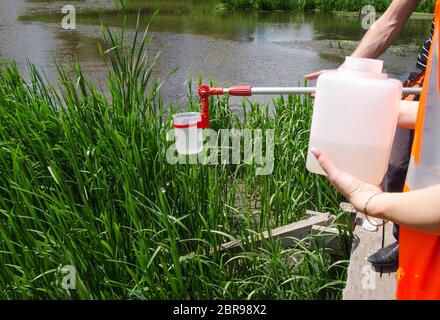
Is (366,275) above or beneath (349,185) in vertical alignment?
beneath

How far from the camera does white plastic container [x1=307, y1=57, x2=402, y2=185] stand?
0.98 m

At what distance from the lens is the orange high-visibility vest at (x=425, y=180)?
0.85 m

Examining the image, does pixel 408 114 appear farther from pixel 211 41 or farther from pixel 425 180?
pixel 211 41

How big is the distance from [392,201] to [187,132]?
3.17 ft

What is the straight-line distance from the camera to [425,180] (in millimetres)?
876

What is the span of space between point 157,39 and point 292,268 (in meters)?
7.15

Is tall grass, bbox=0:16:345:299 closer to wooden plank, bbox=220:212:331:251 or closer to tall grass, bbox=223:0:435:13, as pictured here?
wooden plank, bbox=220:212:331:251

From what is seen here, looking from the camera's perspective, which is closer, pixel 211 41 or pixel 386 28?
pixel 386 28

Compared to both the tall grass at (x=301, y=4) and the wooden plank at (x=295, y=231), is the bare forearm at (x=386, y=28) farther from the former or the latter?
the tall grass at (x=301, y=4)

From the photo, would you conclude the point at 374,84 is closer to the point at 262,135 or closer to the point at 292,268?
the point at 292,268

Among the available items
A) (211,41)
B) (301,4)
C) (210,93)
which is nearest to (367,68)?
(210,93)

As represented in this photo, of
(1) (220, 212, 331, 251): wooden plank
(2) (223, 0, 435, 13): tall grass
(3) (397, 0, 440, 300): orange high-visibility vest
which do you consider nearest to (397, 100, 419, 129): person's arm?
(3) (397, 0, 440, 300): orange high-visibility vest

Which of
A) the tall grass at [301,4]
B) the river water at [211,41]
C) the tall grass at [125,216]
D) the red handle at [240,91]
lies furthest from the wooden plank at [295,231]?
the tall grass at [301,4]
